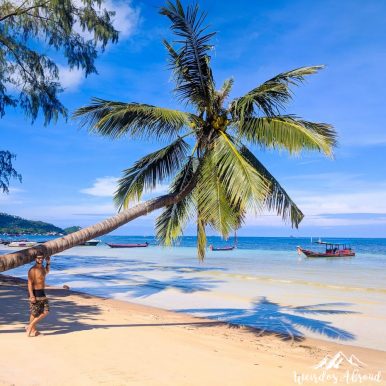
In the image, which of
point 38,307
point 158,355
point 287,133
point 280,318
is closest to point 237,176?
point 287,133

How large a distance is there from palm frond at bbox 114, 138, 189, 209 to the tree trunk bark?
0.98 meters

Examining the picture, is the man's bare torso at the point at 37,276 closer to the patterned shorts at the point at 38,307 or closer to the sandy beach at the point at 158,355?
the patterned shorts at the point at 38,307

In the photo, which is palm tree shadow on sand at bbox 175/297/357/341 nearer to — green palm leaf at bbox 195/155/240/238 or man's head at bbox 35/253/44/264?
green palm leaf at bbox 195/155/240/238

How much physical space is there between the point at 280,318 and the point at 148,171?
8798mm

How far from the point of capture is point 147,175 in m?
9.12

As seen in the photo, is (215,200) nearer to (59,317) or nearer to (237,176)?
(237,176)

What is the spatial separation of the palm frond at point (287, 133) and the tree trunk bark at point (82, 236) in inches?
75.6

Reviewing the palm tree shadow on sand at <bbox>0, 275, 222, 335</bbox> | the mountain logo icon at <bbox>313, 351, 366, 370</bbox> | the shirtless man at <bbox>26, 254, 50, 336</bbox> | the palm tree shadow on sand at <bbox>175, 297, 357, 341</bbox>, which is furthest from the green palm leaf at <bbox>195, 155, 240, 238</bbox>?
the palm tree shadow on sand at <bbox>175, 297, 357, 341</bbox>

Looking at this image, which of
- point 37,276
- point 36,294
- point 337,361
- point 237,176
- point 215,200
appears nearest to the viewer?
point 237,176

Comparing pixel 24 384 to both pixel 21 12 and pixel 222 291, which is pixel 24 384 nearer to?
pixel 21 12

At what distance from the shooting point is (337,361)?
9.09 metres

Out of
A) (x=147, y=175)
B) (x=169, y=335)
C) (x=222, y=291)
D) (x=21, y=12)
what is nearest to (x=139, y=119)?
(x=147, y=175)

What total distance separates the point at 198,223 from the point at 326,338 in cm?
567

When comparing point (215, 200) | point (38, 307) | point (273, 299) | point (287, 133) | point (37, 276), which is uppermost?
point (287, 133)
